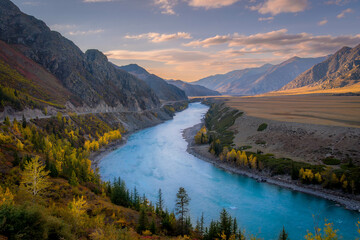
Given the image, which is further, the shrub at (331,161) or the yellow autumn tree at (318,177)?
the shrub at (331,161)

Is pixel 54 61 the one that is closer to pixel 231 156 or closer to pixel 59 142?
pixel 59 142

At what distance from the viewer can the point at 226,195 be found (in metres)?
46.0

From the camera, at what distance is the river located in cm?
3544

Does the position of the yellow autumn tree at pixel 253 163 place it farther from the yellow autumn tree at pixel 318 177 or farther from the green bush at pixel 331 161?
the green bush at pixel 331 161

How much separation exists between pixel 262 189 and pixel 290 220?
1181 cm

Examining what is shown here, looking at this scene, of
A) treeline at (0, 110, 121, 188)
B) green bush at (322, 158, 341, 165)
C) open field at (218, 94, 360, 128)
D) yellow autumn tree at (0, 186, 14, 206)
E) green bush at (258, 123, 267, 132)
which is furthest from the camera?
green bush at (258, 123, 267, 132)

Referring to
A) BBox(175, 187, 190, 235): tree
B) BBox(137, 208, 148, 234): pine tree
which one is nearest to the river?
BBox(175, 187, 190, 235): tree

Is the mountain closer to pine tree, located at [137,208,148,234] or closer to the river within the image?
the river

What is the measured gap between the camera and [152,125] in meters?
142

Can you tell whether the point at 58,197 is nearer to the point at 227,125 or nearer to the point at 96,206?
the point at 96,206

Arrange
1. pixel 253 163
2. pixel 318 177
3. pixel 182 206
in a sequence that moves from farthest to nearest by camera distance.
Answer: pixel 253 163 → pixel 318 177 → pixel 182 206

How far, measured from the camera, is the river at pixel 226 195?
35.4 m

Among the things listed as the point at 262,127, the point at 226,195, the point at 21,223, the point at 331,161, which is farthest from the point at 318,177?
the point at 21,223

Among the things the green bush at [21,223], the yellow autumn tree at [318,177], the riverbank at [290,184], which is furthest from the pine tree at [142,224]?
the yellow autumn tree at [318,177]
